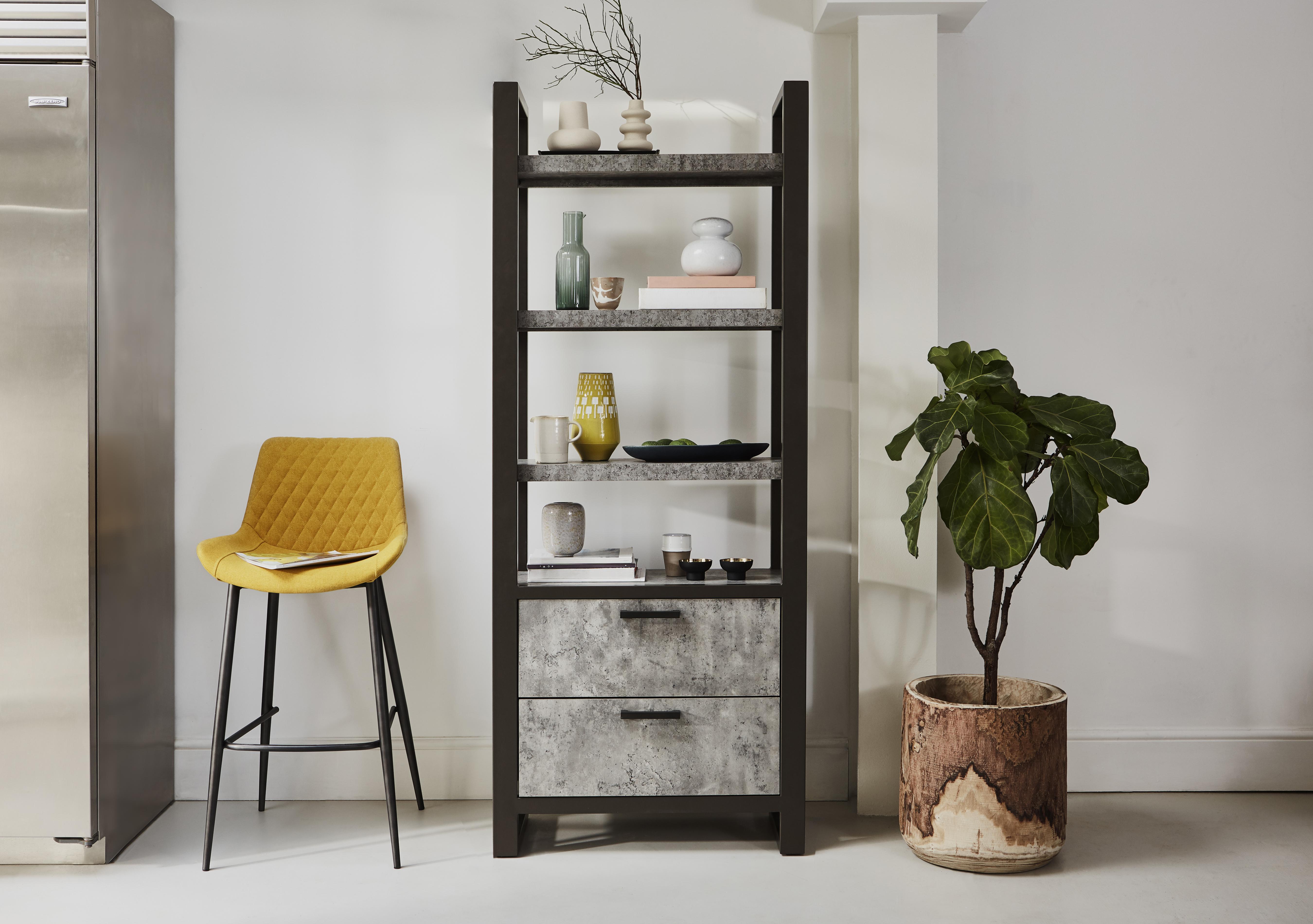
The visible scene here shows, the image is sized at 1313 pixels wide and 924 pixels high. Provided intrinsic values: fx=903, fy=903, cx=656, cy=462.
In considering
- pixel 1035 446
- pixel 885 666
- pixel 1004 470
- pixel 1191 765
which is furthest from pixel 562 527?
pixel 1191 765

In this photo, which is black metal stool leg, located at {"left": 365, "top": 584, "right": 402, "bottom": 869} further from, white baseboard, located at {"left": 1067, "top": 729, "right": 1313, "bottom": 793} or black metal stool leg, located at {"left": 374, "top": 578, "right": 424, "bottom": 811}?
white baseboard, located at {"left": 1067, "top": 729, "right": 1313, "bottom": 793}

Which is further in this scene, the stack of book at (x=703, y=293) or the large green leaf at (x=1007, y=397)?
the stack of book at (x=703, y=293)

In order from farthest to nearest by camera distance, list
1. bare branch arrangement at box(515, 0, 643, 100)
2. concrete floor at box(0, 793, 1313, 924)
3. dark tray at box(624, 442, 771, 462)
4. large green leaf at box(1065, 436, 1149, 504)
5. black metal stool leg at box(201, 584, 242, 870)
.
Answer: bare branch arrangement at box(515, 0, 643, 100), dark tray at box(624, 442, 771, 462), black metal stool leg at box(201, 584, 242, 870), large green leaf at box(1065, 436, 1149, 504), concrete floor at box(0, 793, 1313, 924)

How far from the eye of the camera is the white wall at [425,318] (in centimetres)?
272

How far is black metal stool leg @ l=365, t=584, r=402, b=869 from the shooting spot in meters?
2.26

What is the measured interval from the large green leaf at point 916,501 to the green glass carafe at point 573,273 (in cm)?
97

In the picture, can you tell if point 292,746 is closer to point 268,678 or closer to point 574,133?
point 268,678

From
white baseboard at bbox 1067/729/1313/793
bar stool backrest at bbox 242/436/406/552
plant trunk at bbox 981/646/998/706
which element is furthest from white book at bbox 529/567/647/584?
white baseboard at bbox 1067/729/1313/793

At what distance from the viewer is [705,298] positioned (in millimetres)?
2369

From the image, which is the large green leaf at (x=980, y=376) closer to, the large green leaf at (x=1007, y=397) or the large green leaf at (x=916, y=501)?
the large green leaf at (x=1007, y=397)

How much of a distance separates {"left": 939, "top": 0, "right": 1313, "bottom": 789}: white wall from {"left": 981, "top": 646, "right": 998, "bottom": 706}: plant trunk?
1.52ft

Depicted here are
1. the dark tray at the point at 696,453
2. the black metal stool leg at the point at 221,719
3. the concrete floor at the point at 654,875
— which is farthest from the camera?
the dark tray at the point at 696,453

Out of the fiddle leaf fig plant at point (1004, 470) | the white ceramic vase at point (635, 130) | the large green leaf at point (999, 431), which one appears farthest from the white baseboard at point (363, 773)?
the white ceramic vase at point (635, 130)

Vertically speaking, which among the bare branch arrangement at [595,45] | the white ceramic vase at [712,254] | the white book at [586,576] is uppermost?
the bare branch arrangement at [595,45]
